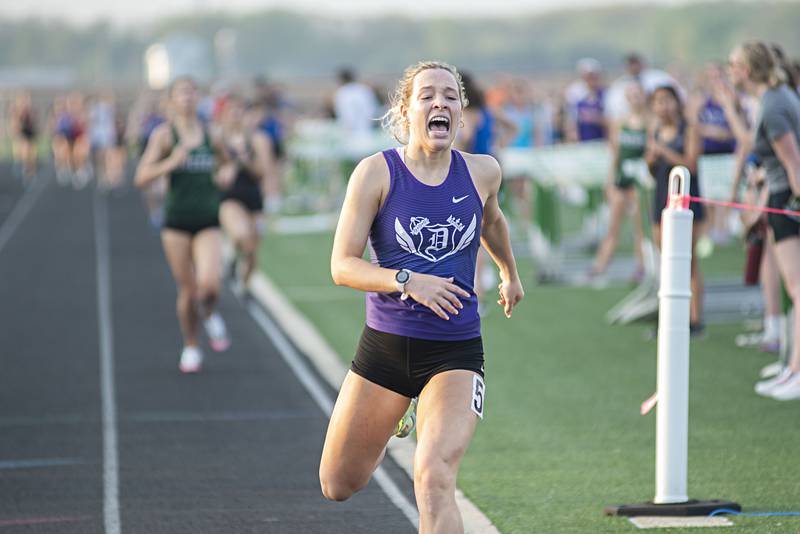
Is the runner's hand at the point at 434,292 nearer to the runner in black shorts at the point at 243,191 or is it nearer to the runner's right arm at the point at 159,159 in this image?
the runner's right arm at the point at 159,159

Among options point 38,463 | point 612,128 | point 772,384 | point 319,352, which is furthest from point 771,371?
point 612,128

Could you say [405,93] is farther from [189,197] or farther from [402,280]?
[189,197]

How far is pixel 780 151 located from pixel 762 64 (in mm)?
585

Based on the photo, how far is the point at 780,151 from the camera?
838 centimetres

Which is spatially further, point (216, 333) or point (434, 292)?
point (216, 333)

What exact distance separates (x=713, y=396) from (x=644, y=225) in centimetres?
429

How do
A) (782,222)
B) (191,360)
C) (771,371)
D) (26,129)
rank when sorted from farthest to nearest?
1. (26,129)
2. (191,360)
3. (771,371)
4. (782,222)

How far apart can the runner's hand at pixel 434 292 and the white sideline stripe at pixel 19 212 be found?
1757 centimetres

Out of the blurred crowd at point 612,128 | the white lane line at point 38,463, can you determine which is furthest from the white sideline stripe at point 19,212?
the white lane line at point 38,463

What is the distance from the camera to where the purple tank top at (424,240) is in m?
5.03

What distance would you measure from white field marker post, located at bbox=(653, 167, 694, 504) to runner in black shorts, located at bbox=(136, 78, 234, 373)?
16.6ft

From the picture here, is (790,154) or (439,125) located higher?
(439,125)

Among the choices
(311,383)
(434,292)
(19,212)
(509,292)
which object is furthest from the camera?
(19,212)

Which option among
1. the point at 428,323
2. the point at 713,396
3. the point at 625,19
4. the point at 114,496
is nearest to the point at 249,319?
the point at 713,396
